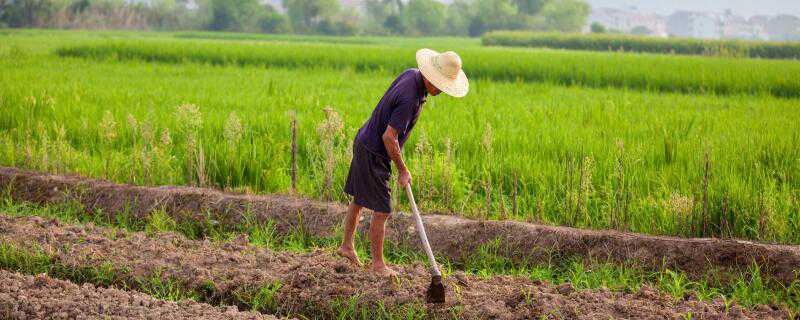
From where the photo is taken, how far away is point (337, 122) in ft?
18.4

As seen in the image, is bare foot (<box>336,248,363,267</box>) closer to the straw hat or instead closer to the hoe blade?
the hoe blade

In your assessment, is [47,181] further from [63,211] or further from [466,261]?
[466,261]

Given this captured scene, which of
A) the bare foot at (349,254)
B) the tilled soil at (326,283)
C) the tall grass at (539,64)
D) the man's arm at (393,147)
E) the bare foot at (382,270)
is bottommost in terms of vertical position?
the tall grass at (539,64)

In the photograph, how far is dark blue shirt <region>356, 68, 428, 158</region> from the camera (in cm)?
387

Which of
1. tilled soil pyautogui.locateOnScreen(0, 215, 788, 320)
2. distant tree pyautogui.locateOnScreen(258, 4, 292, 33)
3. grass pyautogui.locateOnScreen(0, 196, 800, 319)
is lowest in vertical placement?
distant tree pyautogui.locateOnScreen(258, 4, 292, 33)

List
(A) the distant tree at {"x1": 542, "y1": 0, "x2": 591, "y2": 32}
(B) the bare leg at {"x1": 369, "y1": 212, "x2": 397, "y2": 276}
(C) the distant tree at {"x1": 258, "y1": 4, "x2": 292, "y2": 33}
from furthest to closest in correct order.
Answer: (A) the distant tree at {"x1": 542, "y1": 0, "x2": 591, "y2": 32} → (C) the distant tree at {"x1": 258, "y1": 4, "x2": 292, "y2": 33} → (B) the bare leg at {"x1": 369, "y1": 212, "x2": 397, "y2": 276}

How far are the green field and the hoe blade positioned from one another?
57.4 inches

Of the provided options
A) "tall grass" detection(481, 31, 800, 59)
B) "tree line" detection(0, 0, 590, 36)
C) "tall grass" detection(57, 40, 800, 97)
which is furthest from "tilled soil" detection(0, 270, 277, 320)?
"tree line" detection(0, 0, 590, 36)

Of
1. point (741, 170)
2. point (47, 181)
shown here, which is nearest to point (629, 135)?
point (741, 170)

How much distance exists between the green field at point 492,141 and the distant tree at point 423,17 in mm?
57815

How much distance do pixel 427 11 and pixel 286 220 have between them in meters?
67.4

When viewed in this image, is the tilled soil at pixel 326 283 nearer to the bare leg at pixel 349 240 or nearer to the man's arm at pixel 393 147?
the bare leg at pixel 349 240

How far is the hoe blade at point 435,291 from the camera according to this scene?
3.96 meters

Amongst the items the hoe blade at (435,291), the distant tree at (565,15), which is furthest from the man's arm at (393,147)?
the distant tree at (565,15)
